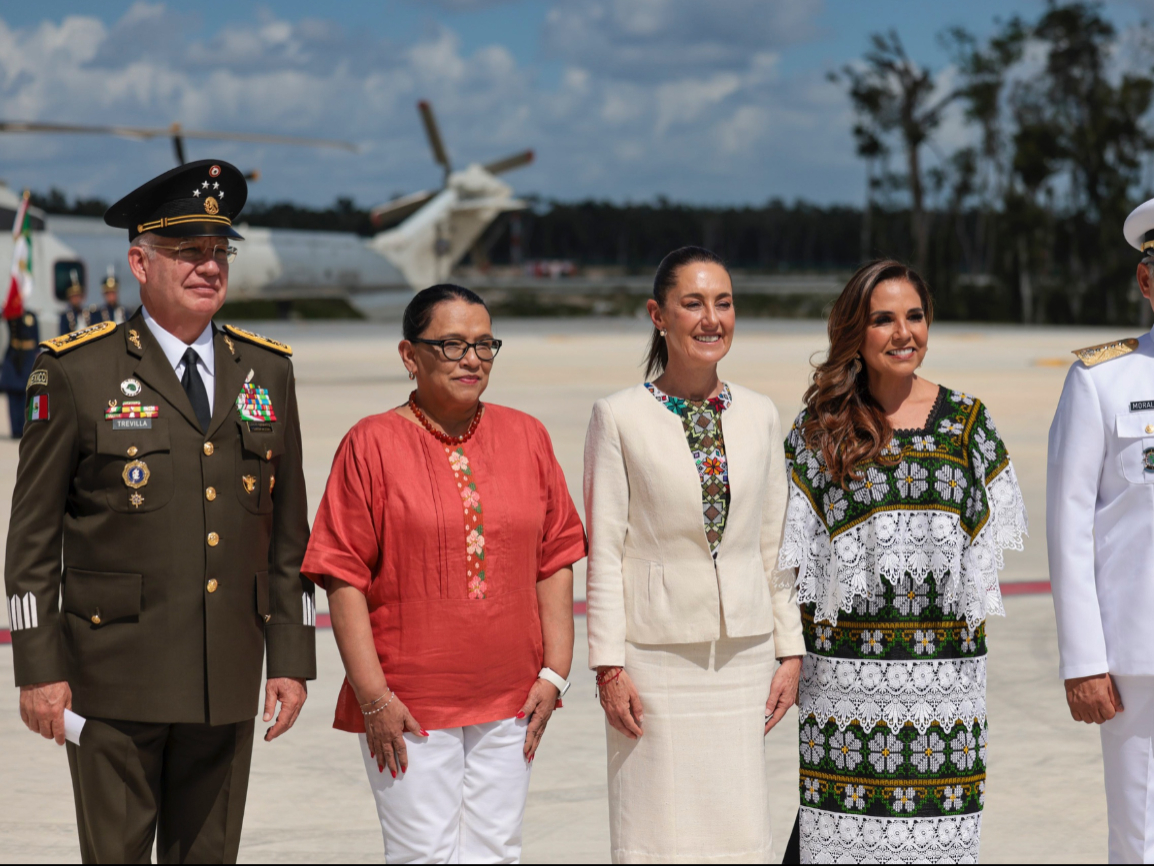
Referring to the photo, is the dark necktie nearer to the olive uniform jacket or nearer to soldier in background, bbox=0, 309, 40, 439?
the olive uniform jacket

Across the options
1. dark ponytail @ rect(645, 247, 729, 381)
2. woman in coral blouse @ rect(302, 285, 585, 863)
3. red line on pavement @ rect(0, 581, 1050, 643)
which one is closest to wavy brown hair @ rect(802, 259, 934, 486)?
dark ponytail @ rect(645, 247, 729, 381)

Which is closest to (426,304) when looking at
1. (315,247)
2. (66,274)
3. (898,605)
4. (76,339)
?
(76,339)

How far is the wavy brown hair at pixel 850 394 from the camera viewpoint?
10.0 ft

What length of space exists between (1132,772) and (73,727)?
7.85 feet

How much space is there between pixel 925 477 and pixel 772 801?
1557 millimetres

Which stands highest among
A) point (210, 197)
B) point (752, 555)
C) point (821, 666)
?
point (210, 197)

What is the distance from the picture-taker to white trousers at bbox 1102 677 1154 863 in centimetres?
280

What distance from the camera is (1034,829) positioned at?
3820 millimetres

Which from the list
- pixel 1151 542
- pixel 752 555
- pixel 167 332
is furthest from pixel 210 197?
pixel 1151 542

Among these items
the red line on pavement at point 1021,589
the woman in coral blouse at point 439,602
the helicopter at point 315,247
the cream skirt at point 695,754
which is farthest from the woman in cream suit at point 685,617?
the helicopter at point 315,247

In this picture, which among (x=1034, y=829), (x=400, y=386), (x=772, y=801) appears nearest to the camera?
(x=1034, y=829)

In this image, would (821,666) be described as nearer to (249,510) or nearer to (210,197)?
(249,510)

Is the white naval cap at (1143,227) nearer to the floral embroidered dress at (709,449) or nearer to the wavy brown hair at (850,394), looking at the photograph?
the wavy brown hair at (850,394)

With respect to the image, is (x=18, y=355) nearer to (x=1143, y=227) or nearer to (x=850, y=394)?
(x=850, y=394)
